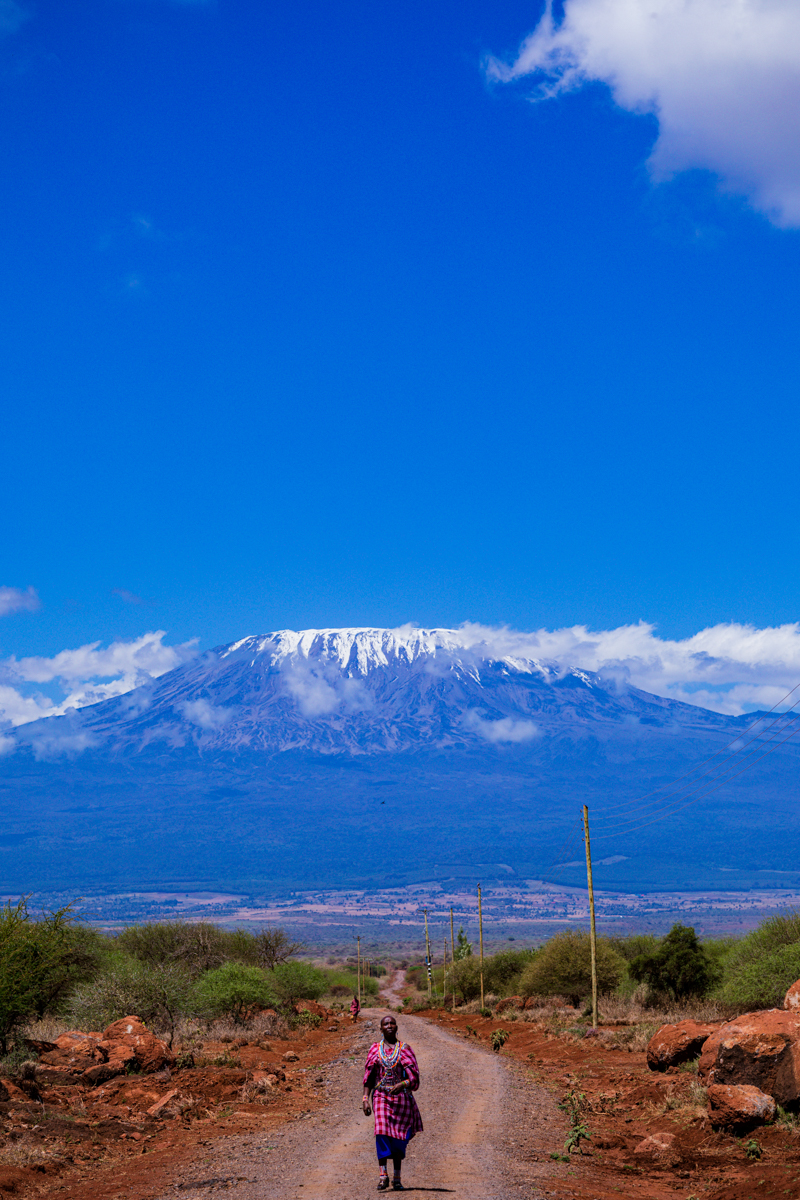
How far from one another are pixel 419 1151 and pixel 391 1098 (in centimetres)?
328

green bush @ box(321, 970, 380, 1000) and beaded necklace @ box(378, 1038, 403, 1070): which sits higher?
beaded necklace @ box(378, 1038, 403, 1070)

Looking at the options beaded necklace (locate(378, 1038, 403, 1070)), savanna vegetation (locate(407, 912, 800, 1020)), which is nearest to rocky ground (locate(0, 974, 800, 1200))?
beaded necklace (locate(378, 1038, 403, 1070))

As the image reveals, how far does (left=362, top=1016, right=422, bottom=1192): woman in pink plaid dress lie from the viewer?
10.7 meters

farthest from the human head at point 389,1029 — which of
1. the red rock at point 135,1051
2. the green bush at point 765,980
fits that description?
the green bush at point 765,980

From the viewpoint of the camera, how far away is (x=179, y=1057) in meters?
21.1

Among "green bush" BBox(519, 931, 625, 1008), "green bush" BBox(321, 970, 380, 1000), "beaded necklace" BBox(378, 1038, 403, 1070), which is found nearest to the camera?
"beaded necklace" BBox(378, 1038, 403, 1070)

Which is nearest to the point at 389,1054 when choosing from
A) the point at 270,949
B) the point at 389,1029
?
the point at 389,1029

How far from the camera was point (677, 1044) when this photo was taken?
18719 millimetres

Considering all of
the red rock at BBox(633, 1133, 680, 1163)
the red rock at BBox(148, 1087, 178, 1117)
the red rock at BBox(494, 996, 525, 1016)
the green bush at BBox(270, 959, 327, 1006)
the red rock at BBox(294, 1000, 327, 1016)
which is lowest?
the red rock at BBox(294, 1000, 327, 1016)

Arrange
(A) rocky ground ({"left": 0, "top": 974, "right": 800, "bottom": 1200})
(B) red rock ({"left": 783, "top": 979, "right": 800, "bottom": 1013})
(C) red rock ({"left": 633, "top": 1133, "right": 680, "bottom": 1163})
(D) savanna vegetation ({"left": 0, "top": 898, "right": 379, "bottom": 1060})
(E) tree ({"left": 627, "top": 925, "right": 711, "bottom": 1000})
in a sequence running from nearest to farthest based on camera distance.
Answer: (A) rocky ground ({"left": 0, "top": 974, "right": 800, "bottom": 1200}) → (C) red rock ({"left": 633, "top": 1133, "right": 680, "bottom": 1163}) → (B) red rock ({"left": 783, "top": 979, "right": 800, "bottom": 1013}) → (D) savanna vegetation ({"left": 0, "top": 898, "right": 379, "bottom": 1060}) → (E) tree ({"left": 627, "top": 925, "right": 711, "bottom": 1000})

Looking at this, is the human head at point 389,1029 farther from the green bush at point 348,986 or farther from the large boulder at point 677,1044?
the green bush at point 348,986

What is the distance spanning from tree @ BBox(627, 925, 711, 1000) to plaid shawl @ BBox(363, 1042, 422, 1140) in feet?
96.6

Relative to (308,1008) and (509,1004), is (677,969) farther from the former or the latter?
(308,1008)

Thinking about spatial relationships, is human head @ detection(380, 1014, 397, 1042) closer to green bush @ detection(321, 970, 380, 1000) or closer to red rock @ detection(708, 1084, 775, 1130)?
red rock @ detection(708, 1084, 775, 1130)
